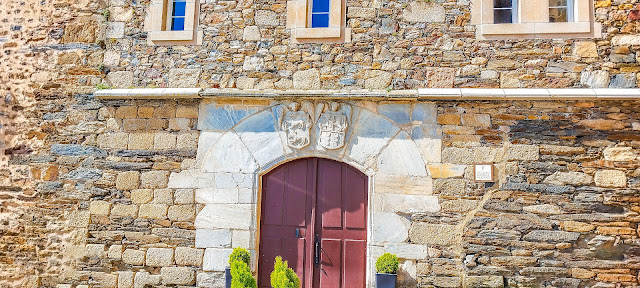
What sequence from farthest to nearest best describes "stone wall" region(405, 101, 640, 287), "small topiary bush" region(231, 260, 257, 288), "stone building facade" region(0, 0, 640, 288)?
"stone building facade" region(0, 0, 640, 288)
"stone wall" region(405, 101, 640, 287)
"small topiary bush" region(231, 260, 257, 288)

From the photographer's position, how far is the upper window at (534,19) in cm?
482

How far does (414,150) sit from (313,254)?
1514 millimetres

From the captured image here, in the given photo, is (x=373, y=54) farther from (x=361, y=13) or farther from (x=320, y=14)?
(x=320, y=14)

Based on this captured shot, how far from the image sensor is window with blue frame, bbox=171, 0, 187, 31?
5496 mm

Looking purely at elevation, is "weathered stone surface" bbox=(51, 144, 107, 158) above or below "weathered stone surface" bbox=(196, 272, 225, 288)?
above

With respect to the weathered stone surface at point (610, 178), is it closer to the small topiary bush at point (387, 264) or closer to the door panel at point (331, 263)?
the small topiary bush at point (387, 264)

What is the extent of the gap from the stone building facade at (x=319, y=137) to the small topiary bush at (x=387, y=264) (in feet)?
0.48

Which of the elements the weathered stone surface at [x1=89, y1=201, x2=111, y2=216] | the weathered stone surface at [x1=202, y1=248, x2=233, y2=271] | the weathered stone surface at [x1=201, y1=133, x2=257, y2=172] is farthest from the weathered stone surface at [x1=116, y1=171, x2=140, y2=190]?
the weathered stone surface at [x1=202, y1=248, x2=233, y2=271]

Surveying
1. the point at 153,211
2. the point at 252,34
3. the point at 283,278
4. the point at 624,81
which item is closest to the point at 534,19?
the point at 624,81

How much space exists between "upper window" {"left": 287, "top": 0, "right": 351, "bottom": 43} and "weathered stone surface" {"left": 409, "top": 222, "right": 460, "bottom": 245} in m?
2.13

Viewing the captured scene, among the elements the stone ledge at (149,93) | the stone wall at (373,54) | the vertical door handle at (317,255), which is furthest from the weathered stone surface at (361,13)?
the vertical door handle at (317,255)

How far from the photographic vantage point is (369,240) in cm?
479

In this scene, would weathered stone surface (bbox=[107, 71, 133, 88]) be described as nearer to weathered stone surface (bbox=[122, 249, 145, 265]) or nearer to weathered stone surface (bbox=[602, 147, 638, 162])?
weathered stone surface (bbox=[122, 249, 145, 265])

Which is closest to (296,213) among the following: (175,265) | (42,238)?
(175,265)
